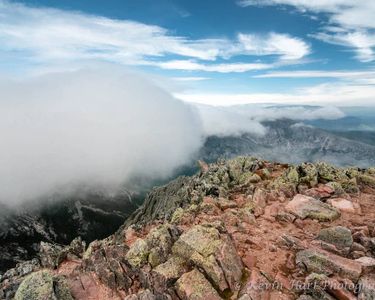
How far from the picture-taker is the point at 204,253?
34688mm

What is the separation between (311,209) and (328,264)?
1395cm

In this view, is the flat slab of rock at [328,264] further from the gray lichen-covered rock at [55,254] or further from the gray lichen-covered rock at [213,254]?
the gray lichen-covered rock at [55,254]

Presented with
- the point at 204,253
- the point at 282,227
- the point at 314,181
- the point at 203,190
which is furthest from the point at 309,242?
the point at 203,190

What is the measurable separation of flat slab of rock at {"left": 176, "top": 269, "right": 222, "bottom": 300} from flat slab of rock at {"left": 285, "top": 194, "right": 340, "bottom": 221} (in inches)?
745

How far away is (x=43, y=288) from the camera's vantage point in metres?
31.4

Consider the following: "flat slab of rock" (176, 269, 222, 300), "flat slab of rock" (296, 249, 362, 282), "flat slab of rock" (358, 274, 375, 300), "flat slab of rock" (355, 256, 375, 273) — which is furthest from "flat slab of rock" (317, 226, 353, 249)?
"flat slab of rock" (176, 269, 222, 300)

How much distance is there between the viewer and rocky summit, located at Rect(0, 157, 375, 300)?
101 feet

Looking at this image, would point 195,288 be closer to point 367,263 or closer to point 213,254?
point 213,254

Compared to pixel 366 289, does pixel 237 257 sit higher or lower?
lower

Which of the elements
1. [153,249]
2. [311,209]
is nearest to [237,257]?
[153,249]

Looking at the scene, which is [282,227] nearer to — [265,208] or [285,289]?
[265,208]

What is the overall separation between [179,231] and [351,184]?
31000mm

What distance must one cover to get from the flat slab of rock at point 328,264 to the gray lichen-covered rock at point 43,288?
78.0 feet

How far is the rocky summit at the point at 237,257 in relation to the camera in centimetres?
3072
